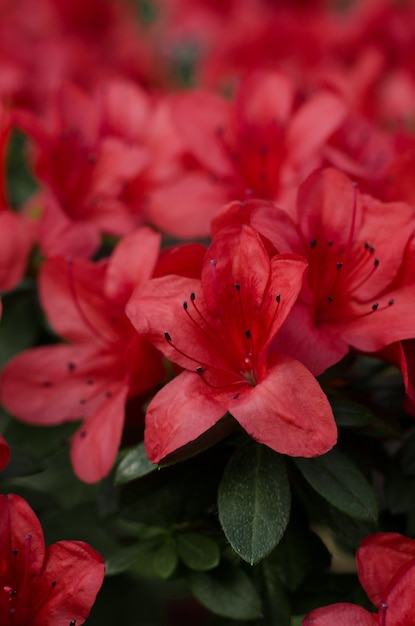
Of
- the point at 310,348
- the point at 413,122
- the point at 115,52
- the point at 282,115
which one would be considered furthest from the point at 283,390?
the point at 115,52

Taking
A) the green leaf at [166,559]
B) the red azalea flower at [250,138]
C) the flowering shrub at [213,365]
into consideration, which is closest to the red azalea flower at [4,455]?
the flowering shrub at [213,365]

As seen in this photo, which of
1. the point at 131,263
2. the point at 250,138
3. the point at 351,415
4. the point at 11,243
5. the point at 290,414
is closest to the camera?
the point at 290,414

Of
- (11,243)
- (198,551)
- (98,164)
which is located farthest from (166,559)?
(98,164)

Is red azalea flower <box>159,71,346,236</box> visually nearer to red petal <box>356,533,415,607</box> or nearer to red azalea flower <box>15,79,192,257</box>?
red azalea flower <box>15,79,192,257</box>

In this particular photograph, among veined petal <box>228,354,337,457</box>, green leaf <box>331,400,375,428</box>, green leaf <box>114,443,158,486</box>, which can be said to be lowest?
green leaf <box>114,443,158,486</box>

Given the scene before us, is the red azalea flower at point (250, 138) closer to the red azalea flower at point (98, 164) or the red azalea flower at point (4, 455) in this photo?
the red azalea flower at point (98, 164)

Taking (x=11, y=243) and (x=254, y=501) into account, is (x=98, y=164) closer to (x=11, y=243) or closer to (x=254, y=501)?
(x=11, y=243)

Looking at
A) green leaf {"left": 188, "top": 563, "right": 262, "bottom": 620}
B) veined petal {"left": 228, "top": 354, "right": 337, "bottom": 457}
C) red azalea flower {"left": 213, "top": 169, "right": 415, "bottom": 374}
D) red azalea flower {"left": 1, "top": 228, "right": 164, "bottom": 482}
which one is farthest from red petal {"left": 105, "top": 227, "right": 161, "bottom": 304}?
green leaf {"left": 188, "top": 563, "right": 262, "bottom": 620}
